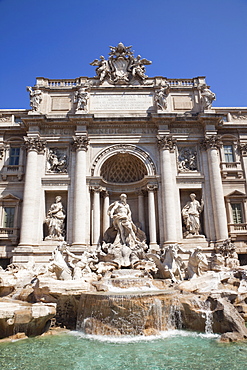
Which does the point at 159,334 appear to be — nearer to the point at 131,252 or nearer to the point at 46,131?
the point at 131,252

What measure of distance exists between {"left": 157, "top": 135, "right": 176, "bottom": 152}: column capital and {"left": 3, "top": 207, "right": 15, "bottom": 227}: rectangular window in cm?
1115

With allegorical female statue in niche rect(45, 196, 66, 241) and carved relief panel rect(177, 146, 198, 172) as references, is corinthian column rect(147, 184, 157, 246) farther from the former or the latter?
allegorical female statue in niche rect(45, 196, 66, 241)

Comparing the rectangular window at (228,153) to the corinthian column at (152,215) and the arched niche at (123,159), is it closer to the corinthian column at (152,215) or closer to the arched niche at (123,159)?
the arched niche at (123,159)

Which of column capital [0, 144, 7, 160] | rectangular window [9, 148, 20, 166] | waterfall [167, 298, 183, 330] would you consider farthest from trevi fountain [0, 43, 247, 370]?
column capital [0, 144, 7, 160]

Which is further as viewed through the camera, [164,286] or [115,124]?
[115,124]

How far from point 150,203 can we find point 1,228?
394 inches

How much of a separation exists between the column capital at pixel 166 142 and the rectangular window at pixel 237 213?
→ 5.88 meters

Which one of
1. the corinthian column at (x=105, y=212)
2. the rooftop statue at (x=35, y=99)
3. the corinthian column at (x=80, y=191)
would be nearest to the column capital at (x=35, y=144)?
the rooftop statue at (x=35, y=99)

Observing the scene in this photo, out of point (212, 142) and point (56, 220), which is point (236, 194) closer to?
point (212, 142)

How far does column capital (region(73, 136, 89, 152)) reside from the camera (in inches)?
763

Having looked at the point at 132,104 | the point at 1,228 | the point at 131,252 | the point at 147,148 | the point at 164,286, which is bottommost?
the point at 164,286

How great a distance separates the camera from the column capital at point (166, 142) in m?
19.6

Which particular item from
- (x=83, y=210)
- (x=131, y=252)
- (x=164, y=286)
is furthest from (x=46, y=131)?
(x=164, y=286)

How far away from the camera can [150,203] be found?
1898cm
